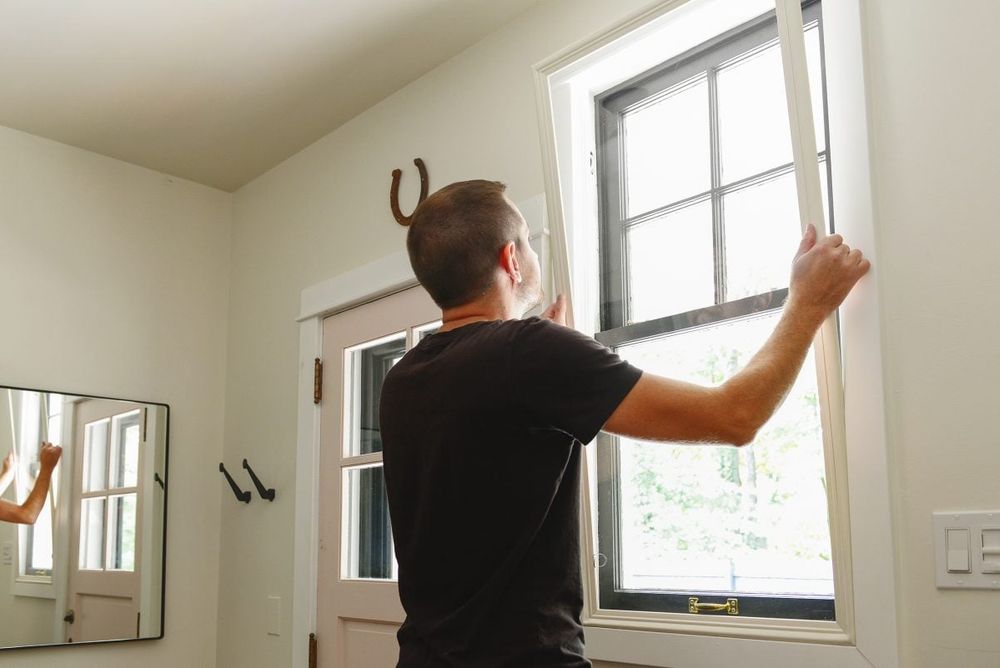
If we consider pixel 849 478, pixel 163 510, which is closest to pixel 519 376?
pixel 849 478

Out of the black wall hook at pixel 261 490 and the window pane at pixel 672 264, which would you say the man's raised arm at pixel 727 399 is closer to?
the window pane at pixel 672 264

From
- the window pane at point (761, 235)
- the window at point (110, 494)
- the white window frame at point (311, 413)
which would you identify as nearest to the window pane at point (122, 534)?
the window at point (110, 494)

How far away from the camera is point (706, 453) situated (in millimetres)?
1774

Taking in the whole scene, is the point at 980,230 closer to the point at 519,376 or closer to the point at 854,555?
the point at 854,555

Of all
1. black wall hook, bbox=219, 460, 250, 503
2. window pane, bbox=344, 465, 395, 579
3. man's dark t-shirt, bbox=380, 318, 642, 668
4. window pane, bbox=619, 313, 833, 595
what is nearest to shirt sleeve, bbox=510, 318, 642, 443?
man's dark t-shirt, bbox=380, 318, 642, 668

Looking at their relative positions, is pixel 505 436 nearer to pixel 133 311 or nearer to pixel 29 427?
pixel 29 427

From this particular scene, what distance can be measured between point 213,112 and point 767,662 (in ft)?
7.88

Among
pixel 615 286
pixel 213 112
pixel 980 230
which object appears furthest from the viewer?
pixel 213 112

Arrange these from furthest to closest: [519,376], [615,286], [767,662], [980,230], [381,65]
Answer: [381,65]
[615,286]
[767,662]
[980,230]
[519,376]

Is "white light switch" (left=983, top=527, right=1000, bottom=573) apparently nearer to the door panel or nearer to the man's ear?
the man's ear

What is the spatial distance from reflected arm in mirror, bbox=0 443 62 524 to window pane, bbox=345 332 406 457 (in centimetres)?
97

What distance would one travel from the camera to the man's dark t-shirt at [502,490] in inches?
50.8

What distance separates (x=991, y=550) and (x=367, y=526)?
1832 millimetres

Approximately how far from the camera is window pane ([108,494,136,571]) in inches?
125
